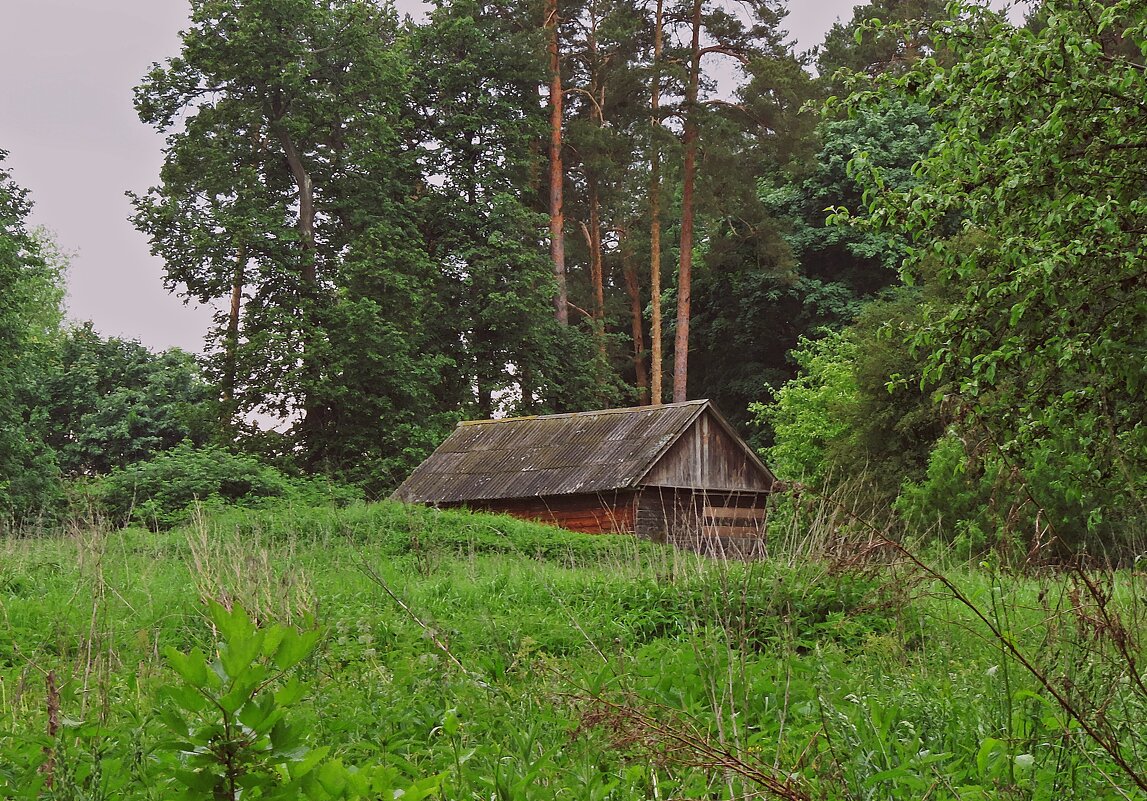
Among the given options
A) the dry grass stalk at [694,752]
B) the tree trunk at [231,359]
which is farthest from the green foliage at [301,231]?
the dry grass stalk at [694,752]

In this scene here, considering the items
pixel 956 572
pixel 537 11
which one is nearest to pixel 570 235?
pixel 537 11

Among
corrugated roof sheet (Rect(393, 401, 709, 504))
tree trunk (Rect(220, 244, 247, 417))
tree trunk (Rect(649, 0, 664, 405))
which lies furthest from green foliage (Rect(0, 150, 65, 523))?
tree trunk (Rect(649, 0, 664, 405))

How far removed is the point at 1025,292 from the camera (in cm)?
1046

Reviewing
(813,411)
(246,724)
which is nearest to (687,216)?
(813,411)

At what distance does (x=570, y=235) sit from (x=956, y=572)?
29.6 metres

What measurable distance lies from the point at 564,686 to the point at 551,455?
2019 cm

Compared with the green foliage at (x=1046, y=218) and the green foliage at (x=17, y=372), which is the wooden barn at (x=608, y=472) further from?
the green foliage at (x=1046, y=218)

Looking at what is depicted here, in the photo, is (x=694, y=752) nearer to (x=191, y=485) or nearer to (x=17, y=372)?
(x=191, y=485)

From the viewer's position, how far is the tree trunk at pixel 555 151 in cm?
3491

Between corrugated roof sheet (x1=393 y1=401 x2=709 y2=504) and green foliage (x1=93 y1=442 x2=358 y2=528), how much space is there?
9.25 feet

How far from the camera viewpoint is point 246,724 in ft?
5.33

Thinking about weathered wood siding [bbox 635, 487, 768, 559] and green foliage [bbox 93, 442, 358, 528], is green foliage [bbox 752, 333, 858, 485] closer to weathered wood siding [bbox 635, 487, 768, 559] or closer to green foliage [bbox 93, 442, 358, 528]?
weathered wood siding [bbox 635, 487, 768, 559]

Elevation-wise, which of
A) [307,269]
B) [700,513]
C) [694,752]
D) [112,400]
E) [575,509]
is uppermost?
[307,269]

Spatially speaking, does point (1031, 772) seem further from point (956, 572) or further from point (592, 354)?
point (592, 354)
